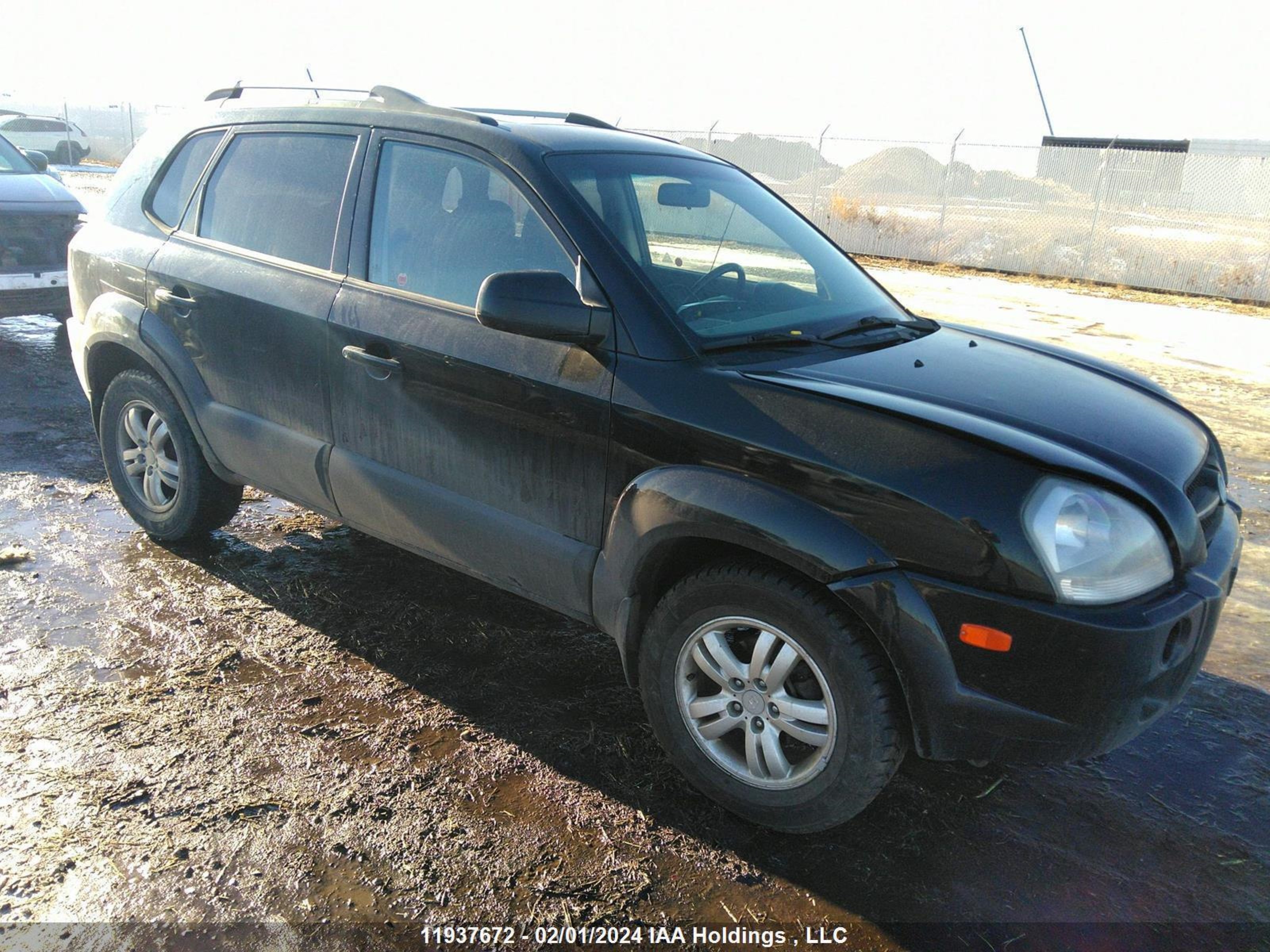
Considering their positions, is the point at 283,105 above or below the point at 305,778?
above

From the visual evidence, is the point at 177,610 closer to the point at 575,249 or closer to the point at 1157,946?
the point at 575,249

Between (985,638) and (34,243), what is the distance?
8375 millimetres

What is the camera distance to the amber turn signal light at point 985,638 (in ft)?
7.60

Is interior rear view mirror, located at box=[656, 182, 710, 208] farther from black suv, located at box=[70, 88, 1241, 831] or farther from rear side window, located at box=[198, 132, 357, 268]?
rear side window, located at box=[198, 132, 357, 268]

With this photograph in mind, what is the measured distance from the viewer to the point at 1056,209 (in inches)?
693

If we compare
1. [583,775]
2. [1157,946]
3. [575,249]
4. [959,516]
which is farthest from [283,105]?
[1157,946]

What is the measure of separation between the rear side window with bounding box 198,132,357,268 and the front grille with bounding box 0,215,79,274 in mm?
4929

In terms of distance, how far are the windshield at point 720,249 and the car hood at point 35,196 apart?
266 inches

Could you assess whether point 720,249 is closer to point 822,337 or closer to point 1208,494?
point 822,337

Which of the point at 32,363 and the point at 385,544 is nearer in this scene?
the point at 385,544

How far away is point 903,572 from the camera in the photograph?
94.0 inches

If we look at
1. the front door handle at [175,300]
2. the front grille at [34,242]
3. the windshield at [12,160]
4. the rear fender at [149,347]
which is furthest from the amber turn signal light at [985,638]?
the windshield at [12,160]

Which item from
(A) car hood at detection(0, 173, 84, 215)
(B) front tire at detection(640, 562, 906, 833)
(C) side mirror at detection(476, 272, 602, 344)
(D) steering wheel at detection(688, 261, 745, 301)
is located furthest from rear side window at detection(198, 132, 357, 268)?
(A) car hood at detection(0, 173, 84, 215)

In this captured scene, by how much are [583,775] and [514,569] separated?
2.23 feet
